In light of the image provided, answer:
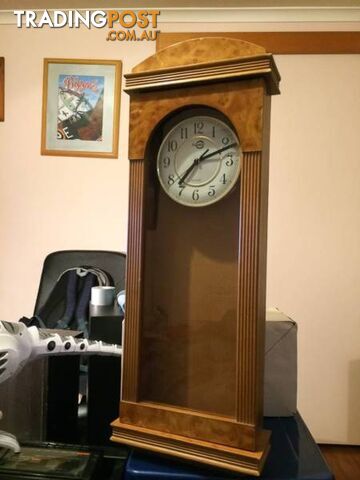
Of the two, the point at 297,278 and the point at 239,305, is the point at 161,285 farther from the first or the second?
the point at 297,278

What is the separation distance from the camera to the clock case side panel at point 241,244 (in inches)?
24.1

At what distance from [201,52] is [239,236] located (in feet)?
1.04

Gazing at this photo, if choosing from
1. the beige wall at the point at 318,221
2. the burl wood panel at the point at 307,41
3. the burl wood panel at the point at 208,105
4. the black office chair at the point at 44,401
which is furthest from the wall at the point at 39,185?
the burl wood panel at the point at 208,105

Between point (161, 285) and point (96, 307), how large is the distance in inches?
18.8

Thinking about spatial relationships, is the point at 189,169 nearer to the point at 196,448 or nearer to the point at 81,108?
the point at 196,448

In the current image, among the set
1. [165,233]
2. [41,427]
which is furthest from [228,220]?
[41,427]

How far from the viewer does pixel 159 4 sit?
5.93ft

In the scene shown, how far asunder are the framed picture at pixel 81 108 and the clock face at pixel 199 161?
124 cm

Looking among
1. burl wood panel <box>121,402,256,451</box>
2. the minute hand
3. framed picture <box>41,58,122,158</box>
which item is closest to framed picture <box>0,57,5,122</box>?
framed picture <box>41,58,122,158</box>

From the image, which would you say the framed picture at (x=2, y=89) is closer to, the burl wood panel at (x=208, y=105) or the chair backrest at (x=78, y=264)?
the chair backrest at (x=78, y=264)

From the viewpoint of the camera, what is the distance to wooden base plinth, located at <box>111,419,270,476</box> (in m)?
0.58

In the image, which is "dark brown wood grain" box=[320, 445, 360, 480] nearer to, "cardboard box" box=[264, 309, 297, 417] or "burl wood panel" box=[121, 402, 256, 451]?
"cardboard box" box=[264, 309, 297, 417]

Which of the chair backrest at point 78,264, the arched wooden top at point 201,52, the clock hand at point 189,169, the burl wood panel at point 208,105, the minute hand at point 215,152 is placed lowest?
the chair backrest at point 78,264

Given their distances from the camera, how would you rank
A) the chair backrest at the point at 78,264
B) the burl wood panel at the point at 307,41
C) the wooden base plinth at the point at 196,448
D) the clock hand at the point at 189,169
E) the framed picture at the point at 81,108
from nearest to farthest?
the wooden base plinth at the point at 196,448, the clock hand at the point at 189,169, the chair backrest at the point at 78,264, the burl wood panel at the point at 307,41, the framed picture at the point at 81,108
